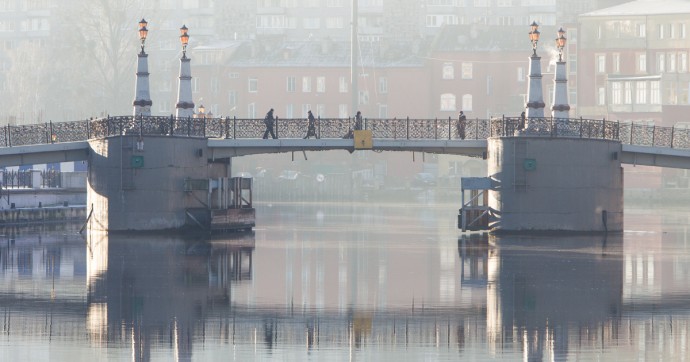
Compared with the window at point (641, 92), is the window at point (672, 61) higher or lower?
higher

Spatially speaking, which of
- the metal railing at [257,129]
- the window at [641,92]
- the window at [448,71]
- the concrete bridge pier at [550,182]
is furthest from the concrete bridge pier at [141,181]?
the window at [448,71]

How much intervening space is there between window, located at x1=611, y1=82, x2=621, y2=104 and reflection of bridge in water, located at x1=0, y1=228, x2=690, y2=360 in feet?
307

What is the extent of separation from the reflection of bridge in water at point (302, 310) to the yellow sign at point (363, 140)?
14.6 meters

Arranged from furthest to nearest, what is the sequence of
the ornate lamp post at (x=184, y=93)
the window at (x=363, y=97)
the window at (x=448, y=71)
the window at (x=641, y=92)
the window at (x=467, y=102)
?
the window at (x=363, y=97), the window at (x=467, y=102), the window at (x=448, y=71), the window at (x=641, y=92), the ornate lamp post at (x=184, y=93)

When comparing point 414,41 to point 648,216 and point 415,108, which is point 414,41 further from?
point 648,216

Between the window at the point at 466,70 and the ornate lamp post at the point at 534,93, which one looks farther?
the window at the point at 466,70

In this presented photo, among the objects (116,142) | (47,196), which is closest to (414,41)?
(47,196)

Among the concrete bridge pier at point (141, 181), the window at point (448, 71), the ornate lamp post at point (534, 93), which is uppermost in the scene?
the window at point (448, 71)

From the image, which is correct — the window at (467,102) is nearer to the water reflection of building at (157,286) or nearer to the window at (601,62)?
the window at (601,62)

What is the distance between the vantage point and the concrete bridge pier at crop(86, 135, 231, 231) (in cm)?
7044

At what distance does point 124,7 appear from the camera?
529ft

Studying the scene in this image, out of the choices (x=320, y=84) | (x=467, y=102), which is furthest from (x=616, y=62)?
(x=320, y=84)

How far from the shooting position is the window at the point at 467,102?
16850cm

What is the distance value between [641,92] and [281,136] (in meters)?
79.9
